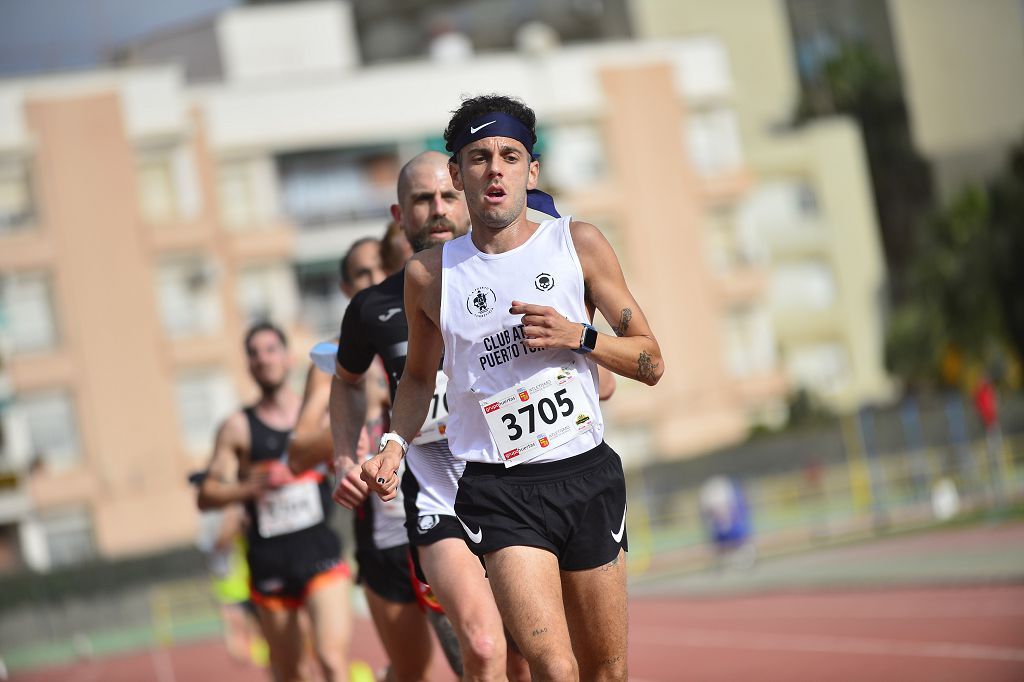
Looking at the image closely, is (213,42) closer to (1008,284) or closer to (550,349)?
(1008,284)

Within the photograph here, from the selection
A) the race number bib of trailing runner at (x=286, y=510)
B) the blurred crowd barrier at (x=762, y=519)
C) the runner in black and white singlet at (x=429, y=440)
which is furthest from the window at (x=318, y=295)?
the runner in black and white singlet at (x=429, y=440)

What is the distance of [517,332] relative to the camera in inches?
199

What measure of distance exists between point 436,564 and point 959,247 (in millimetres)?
49743

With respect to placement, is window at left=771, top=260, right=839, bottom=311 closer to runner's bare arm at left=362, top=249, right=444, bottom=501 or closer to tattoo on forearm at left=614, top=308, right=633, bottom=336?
runner's bare arm at left=362, top=249, right=444, bottom=501

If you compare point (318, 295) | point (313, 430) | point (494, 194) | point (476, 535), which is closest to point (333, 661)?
point (313, 430)

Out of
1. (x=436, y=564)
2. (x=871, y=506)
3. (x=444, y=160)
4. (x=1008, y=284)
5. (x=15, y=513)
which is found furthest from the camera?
(x=1008, y=284)

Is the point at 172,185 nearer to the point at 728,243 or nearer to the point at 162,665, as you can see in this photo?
the point at 728,243

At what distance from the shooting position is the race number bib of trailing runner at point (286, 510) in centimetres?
880

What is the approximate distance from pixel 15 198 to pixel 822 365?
3137 centimetres

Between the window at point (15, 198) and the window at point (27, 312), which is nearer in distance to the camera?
the window at point (27, 312)

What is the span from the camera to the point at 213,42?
55.4 metres

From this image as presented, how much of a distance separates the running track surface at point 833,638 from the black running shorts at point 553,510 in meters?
4.76

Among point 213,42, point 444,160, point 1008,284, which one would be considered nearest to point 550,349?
point 444,160

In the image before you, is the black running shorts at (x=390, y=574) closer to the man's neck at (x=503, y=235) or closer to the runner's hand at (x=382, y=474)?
the runner's hand at (x=382, y=474)
